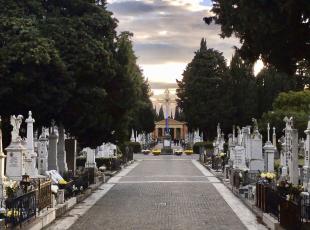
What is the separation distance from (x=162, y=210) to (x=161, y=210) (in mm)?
30

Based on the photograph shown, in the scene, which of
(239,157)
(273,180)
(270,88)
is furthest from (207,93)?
(273,180)

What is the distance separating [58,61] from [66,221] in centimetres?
710

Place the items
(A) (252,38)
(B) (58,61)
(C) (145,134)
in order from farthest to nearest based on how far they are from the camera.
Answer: (C) (145,134)
(B) (58,61)
(A) (252,38)

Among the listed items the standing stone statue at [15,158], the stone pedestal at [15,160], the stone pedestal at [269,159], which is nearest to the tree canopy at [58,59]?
the standing stone statue at [15,158]

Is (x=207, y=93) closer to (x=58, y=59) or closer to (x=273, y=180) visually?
(x=58, y=59)

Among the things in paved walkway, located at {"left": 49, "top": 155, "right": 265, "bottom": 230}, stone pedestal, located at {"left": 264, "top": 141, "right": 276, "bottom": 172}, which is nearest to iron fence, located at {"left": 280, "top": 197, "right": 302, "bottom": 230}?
paved walkway, located at {"left": 49, "top": 155, "right": 265, "bottom": 230}

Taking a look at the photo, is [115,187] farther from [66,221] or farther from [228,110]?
[228,110]

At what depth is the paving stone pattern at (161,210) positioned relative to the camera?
16.3 meters

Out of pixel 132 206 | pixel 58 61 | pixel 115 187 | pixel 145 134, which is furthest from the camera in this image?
pixel 145 134

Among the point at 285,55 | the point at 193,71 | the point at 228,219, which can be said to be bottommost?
the point at 228,219

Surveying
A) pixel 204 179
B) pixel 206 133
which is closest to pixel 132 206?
pixel 204 179

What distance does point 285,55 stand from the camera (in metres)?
13.3

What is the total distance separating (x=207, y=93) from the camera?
74.3 m

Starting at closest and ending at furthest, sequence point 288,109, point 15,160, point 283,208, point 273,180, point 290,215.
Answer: point 290,215
point 283,208
point 273,180
point 15,160
point 288,109
